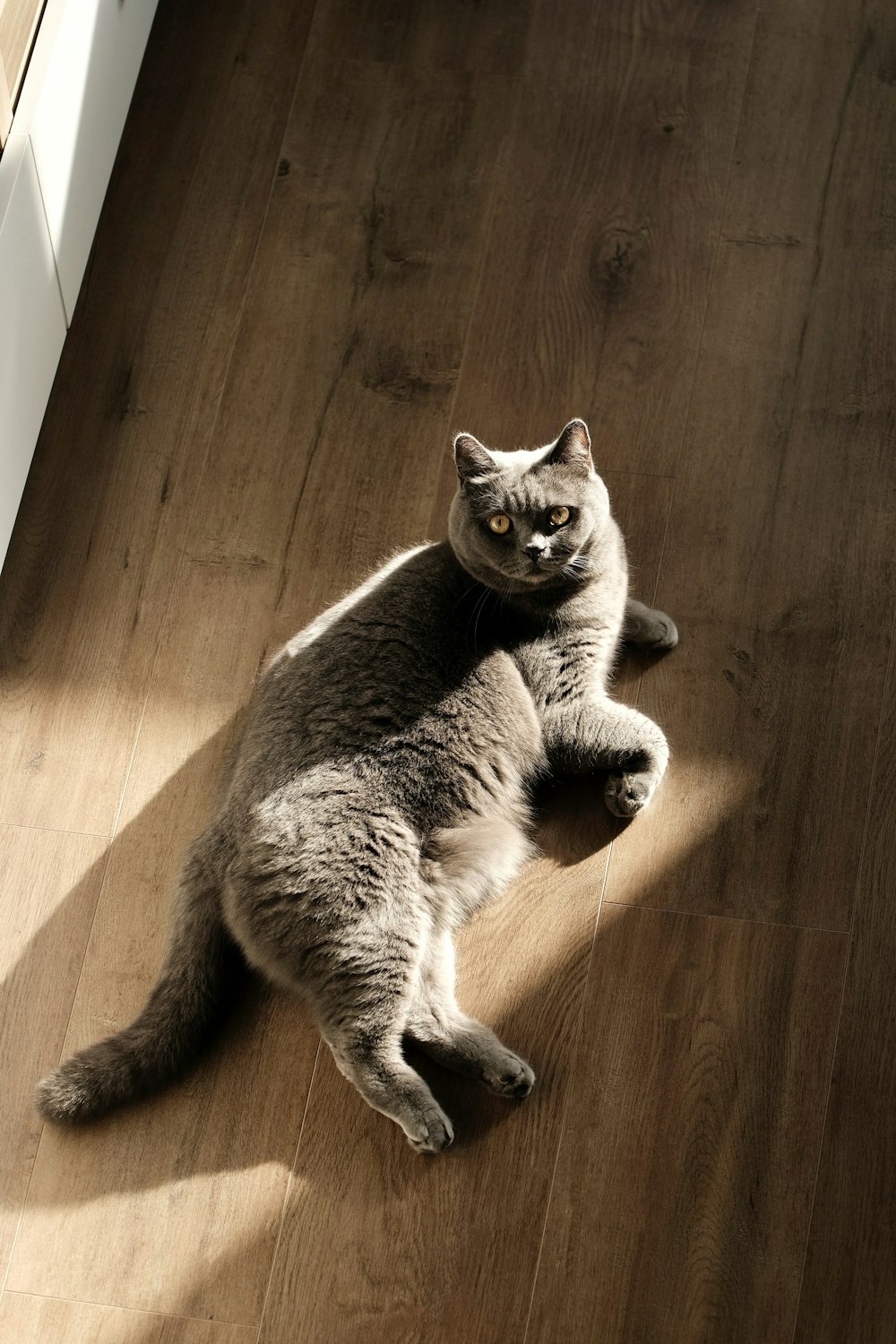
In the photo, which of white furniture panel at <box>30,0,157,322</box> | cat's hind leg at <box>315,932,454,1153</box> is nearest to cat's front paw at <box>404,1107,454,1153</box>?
cat's hind leg at <box>315,932,454,1153</box>

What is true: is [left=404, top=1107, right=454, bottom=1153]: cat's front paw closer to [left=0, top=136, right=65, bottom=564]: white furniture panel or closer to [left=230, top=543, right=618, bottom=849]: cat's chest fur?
[left=230, top=543, right=618, bottom=849]: cat's chest fur

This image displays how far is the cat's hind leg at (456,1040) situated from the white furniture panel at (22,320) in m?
1.02

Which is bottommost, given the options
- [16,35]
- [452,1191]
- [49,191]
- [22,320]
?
[452,1191]

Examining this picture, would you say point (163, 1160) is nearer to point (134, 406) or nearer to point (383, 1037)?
point (383, 1037)

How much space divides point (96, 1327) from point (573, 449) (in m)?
1.38

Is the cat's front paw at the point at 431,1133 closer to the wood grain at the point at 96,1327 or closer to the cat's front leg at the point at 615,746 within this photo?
the wood grain at the point at 96,1327

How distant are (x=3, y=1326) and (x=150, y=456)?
1.37 meters

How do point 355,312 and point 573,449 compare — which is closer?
point 573,449

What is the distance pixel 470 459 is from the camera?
177 cm

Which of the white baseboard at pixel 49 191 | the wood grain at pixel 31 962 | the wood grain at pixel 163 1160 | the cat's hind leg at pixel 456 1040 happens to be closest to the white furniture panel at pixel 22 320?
the white baseboard at pixel 49 191

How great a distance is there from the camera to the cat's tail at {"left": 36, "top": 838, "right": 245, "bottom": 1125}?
5.54ft

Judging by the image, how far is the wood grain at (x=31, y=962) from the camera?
1770 mm

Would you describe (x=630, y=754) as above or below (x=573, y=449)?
below

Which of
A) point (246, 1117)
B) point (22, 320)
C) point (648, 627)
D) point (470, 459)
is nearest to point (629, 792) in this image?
point (648, 627)
